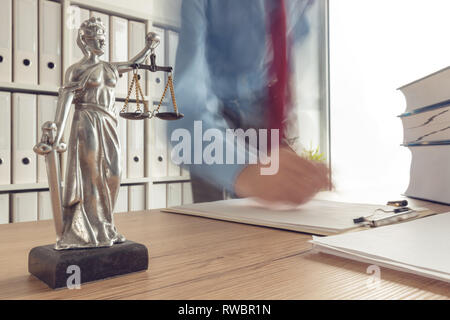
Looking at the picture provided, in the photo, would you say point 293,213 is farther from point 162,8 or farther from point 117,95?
point 162,8

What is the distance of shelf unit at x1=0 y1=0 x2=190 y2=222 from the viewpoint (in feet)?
4.10

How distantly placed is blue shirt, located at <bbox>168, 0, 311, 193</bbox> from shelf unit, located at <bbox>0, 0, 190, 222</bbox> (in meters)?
0.13

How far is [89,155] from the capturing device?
1.16ft

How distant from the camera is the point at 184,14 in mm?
1695

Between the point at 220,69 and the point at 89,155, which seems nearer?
the point at 89,155

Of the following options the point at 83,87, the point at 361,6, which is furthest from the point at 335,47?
the point at 83,87

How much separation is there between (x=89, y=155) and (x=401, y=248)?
1.11 ft

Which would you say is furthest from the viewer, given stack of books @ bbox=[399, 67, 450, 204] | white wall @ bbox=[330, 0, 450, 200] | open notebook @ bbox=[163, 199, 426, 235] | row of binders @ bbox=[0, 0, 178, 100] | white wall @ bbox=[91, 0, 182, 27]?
white wall @ bbox=[330, 0, 450, 200]

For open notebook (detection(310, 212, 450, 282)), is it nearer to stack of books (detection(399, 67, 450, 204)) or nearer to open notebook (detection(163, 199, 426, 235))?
open notebook (detection(163, 199, 426, 235))

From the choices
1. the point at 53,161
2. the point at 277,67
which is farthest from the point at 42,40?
the point at 277,67

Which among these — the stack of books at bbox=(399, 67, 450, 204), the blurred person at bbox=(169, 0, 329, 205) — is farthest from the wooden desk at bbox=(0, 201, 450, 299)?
the blurred person at bbox=(169, 0, 329, 205)

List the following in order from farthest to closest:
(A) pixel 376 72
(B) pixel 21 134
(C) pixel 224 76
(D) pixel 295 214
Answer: (A) pixel 376 72 < (C) pixel 224 76 < (B) pixel 21 134 < (D) pixel 295 214

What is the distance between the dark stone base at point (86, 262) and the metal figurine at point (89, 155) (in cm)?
1

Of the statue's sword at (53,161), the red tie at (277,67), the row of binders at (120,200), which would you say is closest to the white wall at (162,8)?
the red tie at (277,67)
